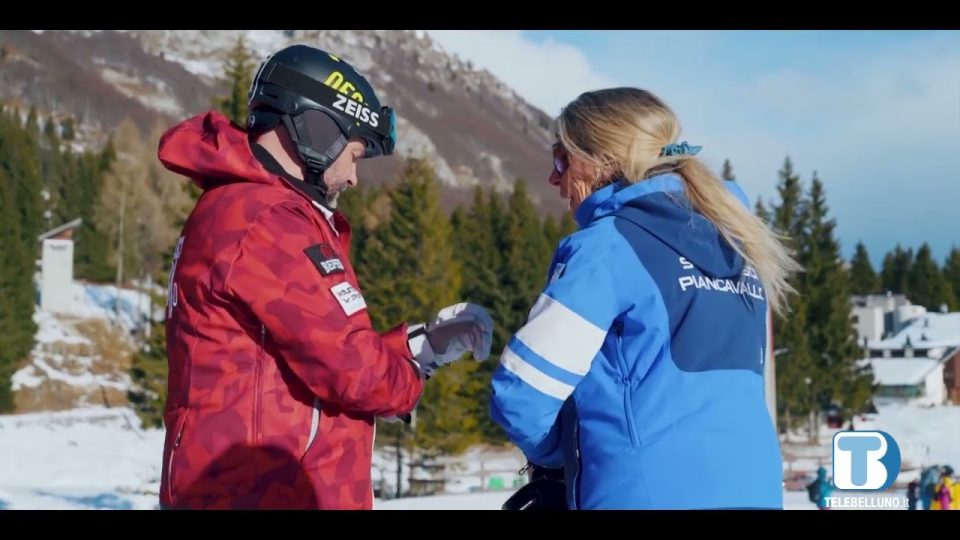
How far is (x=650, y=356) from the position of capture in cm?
291

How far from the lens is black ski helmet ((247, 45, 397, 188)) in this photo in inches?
128

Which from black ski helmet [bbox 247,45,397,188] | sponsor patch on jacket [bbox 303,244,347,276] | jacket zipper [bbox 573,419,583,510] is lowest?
jacket zipper [bbox 573,419,583,510]

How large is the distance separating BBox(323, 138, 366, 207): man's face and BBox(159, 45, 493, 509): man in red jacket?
0.02 metres

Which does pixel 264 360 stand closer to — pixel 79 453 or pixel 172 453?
pixel 172 453

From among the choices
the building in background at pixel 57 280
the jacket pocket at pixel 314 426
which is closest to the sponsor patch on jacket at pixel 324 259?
the jacket pocket at pixel 314 426

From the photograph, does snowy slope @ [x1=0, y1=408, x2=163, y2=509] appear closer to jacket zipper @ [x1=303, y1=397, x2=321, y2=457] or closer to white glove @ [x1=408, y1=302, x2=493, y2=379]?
white glove @ [x1=408, y1=302, x2=493, y2=379]

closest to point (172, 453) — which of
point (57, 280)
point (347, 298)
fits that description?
point (347, 298)

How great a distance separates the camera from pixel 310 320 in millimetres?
2975

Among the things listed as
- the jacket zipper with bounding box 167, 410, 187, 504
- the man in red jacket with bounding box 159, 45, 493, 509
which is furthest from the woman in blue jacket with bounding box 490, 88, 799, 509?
the jacket zipper with bounding box 167, 410, 187, 504

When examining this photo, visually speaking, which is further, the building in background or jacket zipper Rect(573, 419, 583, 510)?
the building in background

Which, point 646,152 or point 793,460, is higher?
point 646,152

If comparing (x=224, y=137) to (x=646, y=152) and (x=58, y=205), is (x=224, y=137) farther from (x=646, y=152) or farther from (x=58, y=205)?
(x=58, y=205)
